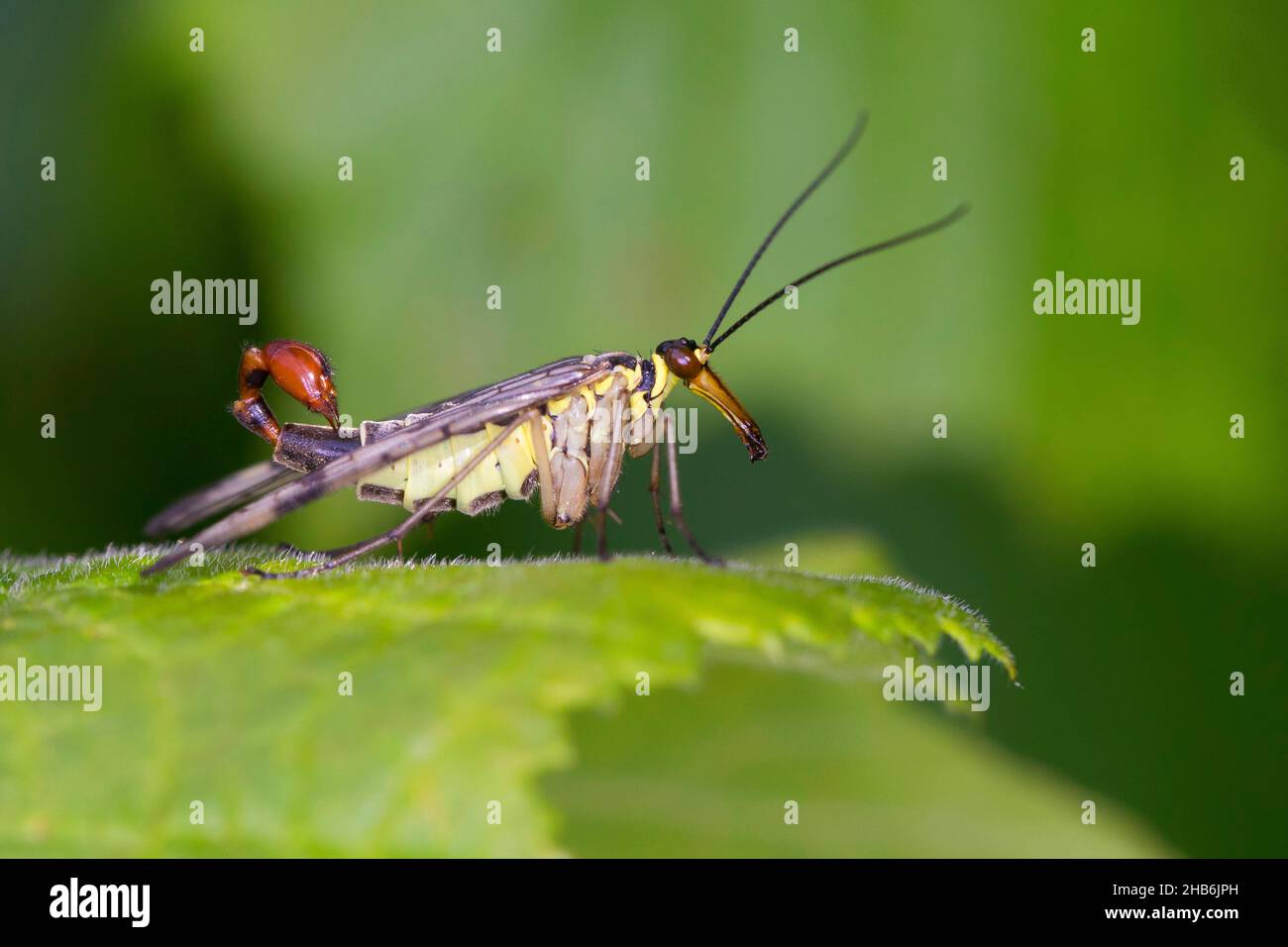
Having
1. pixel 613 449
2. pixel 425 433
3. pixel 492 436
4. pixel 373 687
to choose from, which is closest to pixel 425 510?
pixel 425 433

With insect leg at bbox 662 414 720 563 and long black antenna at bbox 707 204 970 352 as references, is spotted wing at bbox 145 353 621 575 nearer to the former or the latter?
insect leg at bbox 662 414 720 563

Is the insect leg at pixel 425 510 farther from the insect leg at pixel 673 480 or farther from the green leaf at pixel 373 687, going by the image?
the green leaf at pixel 373 687

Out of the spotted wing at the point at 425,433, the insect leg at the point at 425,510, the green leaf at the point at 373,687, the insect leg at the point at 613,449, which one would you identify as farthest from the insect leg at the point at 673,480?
the green leaf at the point at 373,687

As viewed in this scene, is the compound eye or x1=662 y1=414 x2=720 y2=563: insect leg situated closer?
x1=662 y1=414 x2=720 y2=563: insect leg

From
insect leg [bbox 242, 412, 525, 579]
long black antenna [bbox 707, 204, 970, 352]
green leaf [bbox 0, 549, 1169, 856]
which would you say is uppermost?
long black antenna [bbox 707, 204, 970, 352]

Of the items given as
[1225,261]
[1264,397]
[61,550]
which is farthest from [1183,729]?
[61,550]

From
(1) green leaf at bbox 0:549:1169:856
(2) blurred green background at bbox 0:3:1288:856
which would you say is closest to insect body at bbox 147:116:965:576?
(1) green leaf at bbox 0:549:1169:856

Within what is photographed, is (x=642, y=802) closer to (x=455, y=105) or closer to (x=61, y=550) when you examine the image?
(x=61, y=550)

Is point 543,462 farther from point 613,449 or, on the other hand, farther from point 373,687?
point 373,687
